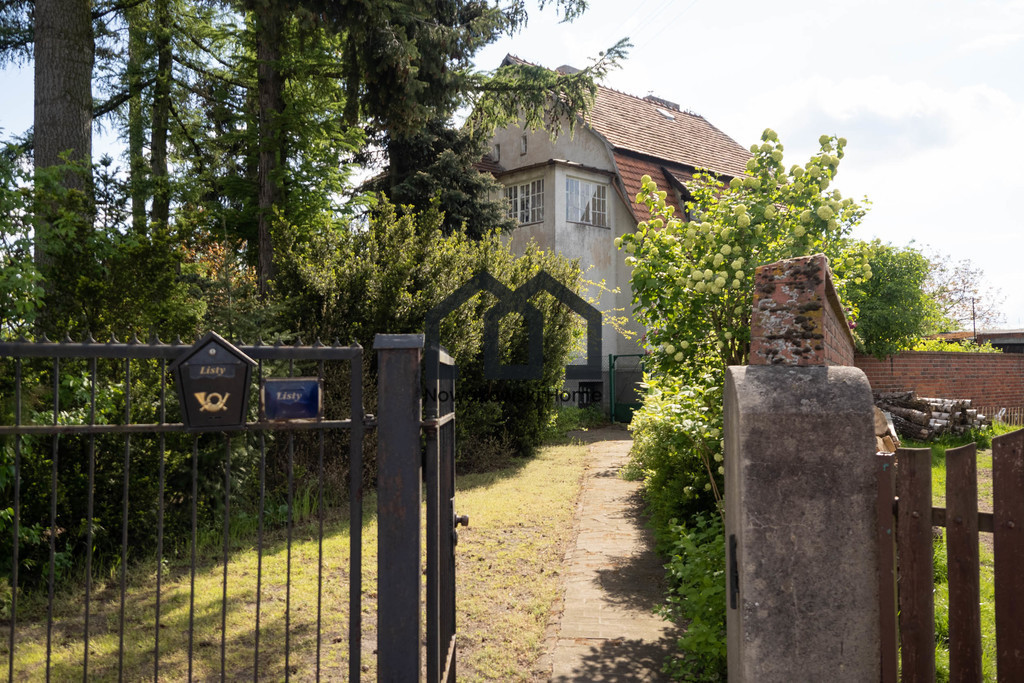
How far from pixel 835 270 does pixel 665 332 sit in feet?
4.57

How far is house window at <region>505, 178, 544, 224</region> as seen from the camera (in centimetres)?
1886

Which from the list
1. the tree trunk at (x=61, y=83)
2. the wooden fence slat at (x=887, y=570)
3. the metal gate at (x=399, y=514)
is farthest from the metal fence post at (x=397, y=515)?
the tree trunk at (x=61, y=83)

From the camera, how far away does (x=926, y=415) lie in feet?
42.4

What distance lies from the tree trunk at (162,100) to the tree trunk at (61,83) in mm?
3462

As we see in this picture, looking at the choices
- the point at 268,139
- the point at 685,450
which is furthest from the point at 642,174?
the point at 685,450

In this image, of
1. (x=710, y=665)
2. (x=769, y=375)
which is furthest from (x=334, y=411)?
(x=769, y=375)

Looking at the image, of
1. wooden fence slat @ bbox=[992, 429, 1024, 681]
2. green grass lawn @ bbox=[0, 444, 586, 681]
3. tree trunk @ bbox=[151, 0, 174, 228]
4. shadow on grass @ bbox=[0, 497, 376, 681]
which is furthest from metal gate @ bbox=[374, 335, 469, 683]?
tree trunk @ bbox=[151, 0, 174, 228]

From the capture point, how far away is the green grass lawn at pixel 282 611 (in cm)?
416

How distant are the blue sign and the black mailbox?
0.09m

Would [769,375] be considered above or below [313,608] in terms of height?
above

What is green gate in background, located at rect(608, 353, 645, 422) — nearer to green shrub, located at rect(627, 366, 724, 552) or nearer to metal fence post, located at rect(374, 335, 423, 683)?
green shrub, located at rect(627, 366, 724, 552)

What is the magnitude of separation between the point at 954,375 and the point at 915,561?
15360mm

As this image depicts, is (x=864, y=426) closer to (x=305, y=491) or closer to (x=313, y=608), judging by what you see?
(x=313, y=608)

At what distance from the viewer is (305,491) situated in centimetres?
775
